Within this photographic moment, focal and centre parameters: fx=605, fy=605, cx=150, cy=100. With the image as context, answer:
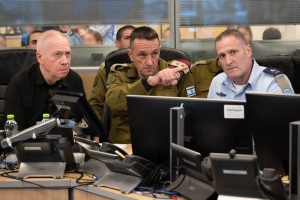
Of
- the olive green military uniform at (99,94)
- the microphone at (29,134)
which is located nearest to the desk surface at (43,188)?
the microphone at (29,134)

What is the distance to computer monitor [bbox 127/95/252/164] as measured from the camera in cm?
240

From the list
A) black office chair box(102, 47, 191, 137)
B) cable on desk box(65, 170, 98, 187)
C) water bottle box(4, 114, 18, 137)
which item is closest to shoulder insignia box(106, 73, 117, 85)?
black office chair box(102, 47, 191, 137)

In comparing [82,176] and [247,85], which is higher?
[247,85]

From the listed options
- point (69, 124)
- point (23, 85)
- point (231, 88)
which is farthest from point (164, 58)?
point (69, 124)

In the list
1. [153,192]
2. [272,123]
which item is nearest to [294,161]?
[272,123]

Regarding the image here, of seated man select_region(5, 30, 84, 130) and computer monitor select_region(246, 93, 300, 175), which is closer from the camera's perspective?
computer monitor select_region(246, 93, 300, 175)

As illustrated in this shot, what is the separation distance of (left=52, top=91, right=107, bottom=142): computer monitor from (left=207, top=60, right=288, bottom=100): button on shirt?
2.75 feet

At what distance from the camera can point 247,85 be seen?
3.39 metres

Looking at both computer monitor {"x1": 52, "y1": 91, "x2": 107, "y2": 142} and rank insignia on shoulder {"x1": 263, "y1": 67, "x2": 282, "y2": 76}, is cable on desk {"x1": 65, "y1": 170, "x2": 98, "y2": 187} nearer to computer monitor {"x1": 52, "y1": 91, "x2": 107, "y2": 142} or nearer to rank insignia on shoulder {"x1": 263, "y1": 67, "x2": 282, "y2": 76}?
computer monitor {"x1": 52, "y1": 91, "x2": 107, "y2": 142}

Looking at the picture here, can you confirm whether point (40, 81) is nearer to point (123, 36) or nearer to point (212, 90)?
point (212, 90)

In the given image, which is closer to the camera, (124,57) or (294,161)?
(294,161)

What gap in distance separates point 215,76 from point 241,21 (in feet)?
6.24

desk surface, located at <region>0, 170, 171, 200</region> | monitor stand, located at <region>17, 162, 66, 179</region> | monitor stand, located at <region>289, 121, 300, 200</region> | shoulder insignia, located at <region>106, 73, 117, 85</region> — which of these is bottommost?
desk surface, located at <region>0, 170, 171, 200</region>

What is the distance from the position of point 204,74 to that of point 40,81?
1.07m
